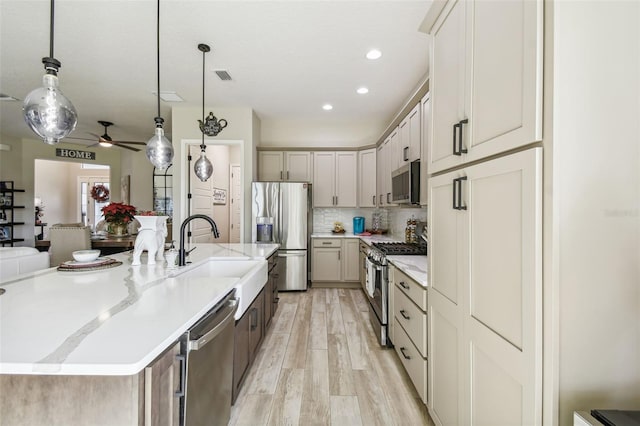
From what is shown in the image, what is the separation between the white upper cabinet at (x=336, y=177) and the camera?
4848mm

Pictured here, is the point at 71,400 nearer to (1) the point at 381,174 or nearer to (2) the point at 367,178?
(1) the point at 381,174

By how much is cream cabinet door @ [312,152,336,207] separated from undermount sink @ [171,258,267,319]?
2731 millimetres

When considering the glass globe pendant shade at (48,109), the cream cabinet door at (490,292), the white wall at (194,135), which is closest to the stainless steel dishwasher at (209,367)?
the cream cabinet door at (490,292)

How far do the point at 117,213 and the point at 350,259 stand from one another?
349 cm

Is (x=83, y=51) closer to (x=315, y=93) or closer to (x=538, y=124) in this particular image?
(x=315, y=93)

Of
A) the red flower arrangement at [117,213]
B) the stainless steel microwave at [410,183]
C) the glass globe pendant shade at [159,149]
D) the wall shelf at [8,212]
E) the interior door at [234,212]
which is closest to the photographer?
the glass globe pendant shade at [159,149]

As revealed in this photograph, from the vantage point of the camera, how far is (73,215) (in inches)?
348

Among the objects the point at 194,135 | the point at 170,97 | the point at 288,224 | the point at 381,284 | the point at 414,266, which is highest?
the point at 170,97

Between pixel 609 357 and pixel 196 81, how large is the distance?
13.1ft

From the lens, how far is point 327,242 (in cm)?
455

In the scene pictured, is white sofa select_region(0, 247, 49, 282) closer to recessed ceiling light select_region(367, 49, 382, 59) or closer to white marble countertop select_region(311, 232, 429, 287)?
white marble countertop select_region(311, 232, 429, 287)

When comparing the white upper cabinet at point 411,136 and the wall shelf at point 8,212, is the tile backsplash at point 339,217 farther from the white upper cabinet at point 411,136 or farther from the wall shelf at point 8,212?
the wall shelf at point 8,212

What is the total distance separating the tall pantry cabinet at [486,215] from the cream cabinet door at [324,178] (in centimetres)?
332

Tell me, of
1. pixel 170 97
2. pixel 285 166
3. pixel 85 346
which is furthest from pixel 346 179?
pixel 85 346
